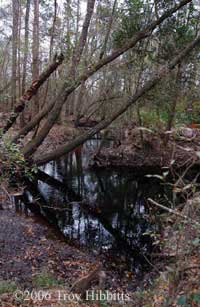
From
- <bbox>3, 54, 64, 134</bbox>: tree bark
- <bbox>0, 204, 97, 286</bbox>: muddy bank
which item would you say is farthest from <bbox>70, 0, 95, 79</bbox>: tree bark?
<bbox>0, 204, 97, 286</bbox>: muddy bank

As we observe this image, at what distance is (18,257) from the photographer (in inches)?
191

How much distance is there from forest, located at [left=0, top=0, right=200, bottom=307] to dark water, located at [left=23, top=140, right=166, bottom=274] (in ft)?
0.13

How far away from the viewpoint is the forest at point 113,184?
300cm

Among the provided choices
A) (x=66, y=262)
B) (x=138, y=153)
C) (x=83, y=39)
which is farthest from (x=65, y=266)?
(x=138, y=153)

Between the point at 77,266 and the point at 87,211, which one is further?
the point at 87,211

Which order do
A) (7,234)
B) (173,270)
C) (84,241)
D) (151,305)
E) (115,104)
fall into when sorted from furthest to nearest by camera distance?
1. (115,104)
2. (84,241)
3. (7,234)
4. (151,305)
5. (173,270)

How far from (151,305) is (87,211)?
497cm

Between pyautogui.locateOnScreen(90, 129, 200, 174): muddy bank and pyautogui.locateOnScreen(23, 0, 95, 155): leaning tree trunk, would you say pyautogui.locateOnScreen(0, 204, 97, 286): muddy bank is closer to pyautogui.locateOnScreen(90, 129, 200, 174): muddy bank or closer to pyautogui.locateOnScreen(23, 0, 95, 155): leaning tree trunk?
pyautogui.locateOnScreen(23, 0, 95, 155): leaning tree trunk

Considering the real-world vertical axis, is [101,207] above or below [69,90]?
below

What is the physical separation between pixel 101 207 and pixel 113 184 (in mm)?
2397

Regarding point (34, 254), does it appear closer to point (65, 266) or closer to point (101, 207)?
point (65, 266)

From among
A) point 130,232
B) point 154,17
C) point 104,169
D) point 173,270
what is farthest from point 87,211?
point 154,17

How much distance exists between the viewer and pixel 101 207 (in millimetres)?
8297

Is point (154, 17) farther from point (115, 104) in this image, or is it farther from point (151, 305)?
point (151, 305)
